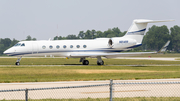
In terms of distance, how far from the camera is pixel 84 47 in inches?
1575

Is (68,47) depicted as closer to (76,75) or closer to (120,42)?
(120,42)

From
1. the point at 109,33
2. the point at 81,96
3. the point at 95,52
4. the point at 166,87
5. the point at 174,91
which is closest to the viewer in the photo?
the point at 81,96

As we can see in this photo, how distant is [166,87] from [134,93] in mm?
2778

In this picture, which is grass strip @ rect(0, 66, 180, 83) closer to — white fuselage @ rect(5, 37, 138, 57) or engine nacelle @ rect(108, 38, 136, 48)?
white fuselage @ rect(5, 37, 138, 57)

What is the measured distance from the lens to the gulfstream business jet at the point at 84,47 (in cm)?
3775

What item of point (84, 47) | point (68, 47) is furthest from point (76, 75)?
point (84, 47)

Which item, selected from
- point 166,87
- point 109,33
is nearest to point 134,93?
point 166,87

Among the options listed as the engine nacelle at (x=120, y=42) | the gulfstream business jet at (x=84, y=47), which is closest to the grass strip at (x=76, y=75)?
the gulfstream business jet at (x=84, y=47)

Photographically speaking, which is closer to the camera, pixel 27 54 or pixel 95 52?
pixel 27 54

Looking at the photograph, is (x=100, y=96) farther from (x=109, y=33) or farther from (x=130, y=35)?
(x=109, y=33)

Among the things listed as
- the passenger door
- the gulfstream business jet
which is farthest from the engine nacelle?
the passenger door

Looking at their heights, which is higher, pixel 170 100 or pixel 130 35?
pixel 130 35

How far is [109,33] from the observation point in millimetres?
186250

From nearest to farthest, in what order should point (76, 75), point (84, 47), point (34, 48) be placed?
point (76, 75), point (34, 48), point (84, 47)
